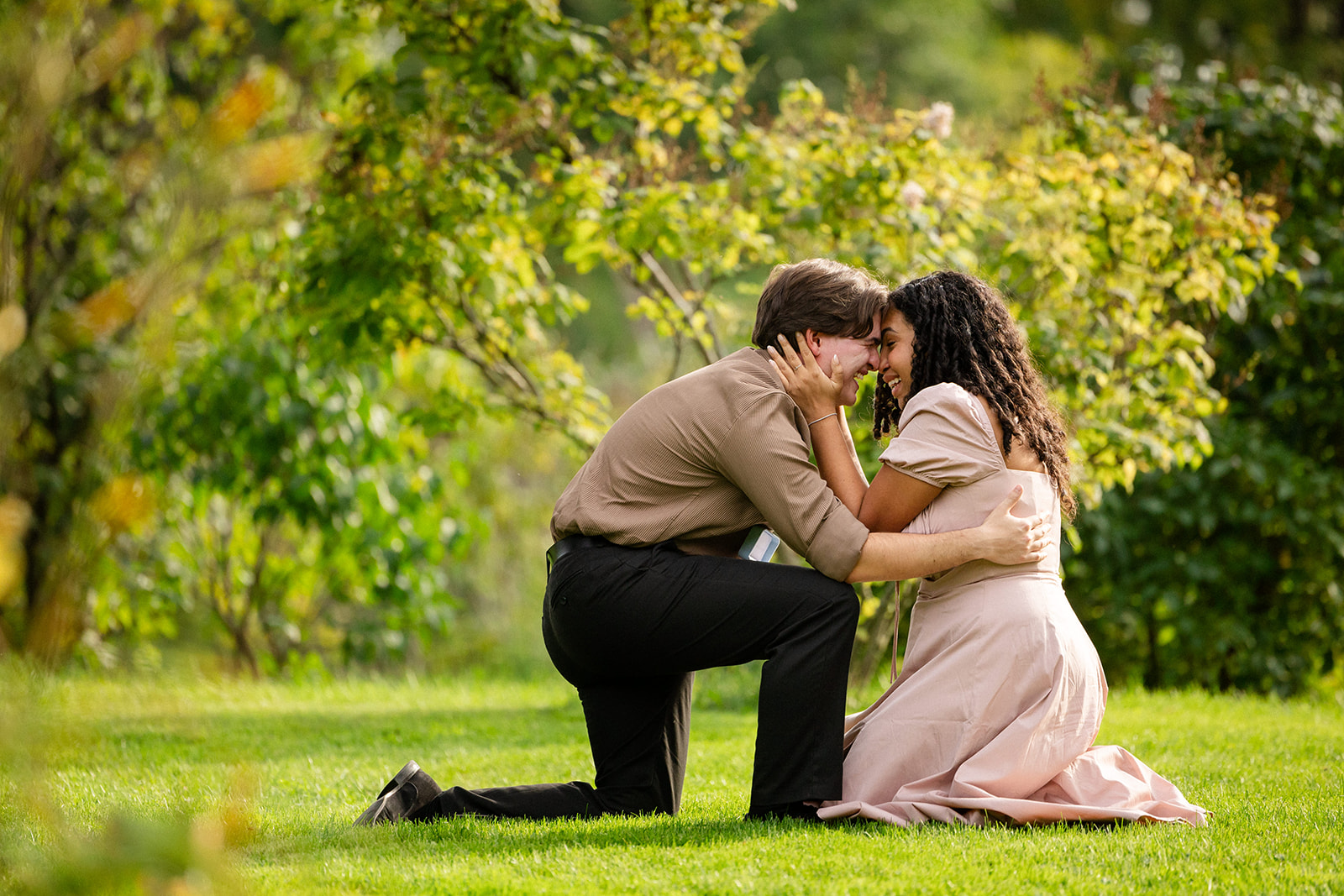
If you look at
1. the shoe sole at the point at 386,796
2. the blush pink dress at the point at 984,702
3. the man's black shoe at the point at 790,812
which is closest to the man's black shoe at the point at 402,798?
the shoe sole at the point at 386,796

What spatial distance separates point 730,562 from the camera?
3.06 metres

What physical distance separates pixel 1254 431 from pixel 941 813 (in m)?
4.73

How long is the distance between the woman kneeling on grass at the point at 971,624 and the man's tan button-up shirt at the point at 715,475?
6.7 inches

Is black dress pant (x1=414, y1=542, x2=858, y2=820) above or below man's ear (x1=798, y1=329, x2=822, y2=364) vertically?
below

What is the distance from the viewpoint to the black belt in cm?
312

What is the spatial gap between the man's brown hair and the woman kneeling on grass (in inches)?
3.2

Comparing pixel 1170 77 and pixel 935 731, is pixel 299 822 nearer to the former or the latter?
pixel 935 731

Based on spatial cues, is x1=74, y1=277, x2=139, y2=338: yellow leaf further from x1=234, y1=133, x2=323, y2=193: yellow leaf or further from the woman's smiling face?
the woman's smiling face

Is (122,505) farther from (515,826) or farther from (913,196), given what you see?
(913,196)

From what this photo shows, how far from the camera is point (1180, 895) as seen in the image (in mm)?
2408

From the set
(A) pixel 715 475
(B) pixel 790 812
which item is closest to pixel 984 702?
(B) pixel 790 812

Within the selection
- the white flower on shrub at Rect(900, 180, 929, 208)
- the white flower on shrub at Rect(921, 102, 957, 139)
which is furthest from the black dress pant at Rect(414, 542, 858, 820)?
the white flower on shrub at Rect(921, 102, 957, 139)

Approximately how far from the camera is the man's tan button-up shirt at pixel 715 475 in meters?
2.99

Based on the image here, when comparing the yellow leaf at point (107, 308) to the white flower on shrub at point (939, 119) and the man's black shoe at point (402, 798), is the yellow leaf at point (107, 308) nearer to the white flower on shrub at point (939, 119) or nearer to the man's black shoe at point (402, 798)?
the man's black shoe at point (402, 798)
